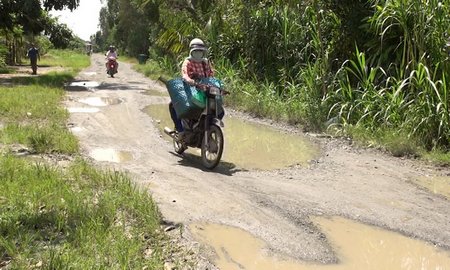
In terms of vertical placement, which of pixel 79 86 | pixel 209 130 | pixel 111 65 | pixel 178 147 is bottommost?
pixel 79 86

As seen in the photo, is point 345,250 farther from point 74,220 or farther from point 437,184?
point 437,184

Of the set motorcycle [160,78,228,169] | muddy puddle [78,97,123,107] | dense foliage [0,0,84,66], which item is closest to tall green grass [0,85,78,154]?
muddy puddle [78,97,123,107]

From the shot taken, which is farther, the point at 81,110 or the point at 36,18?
the point at 36,18

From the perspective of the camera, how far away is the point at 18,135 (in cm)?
689

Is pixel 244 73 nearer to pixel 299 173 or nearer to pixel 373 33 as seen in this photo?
pixel 373 33

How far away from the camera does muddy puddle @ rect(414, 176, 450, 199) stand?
5541mm

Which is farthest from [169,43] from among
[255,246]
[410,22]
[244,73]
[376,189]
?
[255,246]

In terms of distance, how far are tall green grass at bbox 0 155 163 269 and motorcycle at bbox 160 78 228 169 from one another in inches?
62.6

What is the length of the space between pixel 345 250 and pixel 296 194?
136 centimetres

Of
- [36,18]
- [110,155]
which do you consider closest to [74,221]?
[110,155]

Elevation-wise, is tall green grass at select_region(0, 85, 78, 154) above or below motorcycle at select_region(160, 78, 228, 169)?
below

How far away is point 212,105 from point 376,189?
89.5 inches

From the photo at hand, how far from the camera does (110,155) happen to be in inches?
267

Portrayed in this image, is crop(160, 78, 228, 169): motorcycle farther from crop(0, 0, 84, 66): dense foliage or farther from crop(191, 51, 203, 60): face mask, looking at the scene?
crop(0, 0, 84, 66): dense foliage
